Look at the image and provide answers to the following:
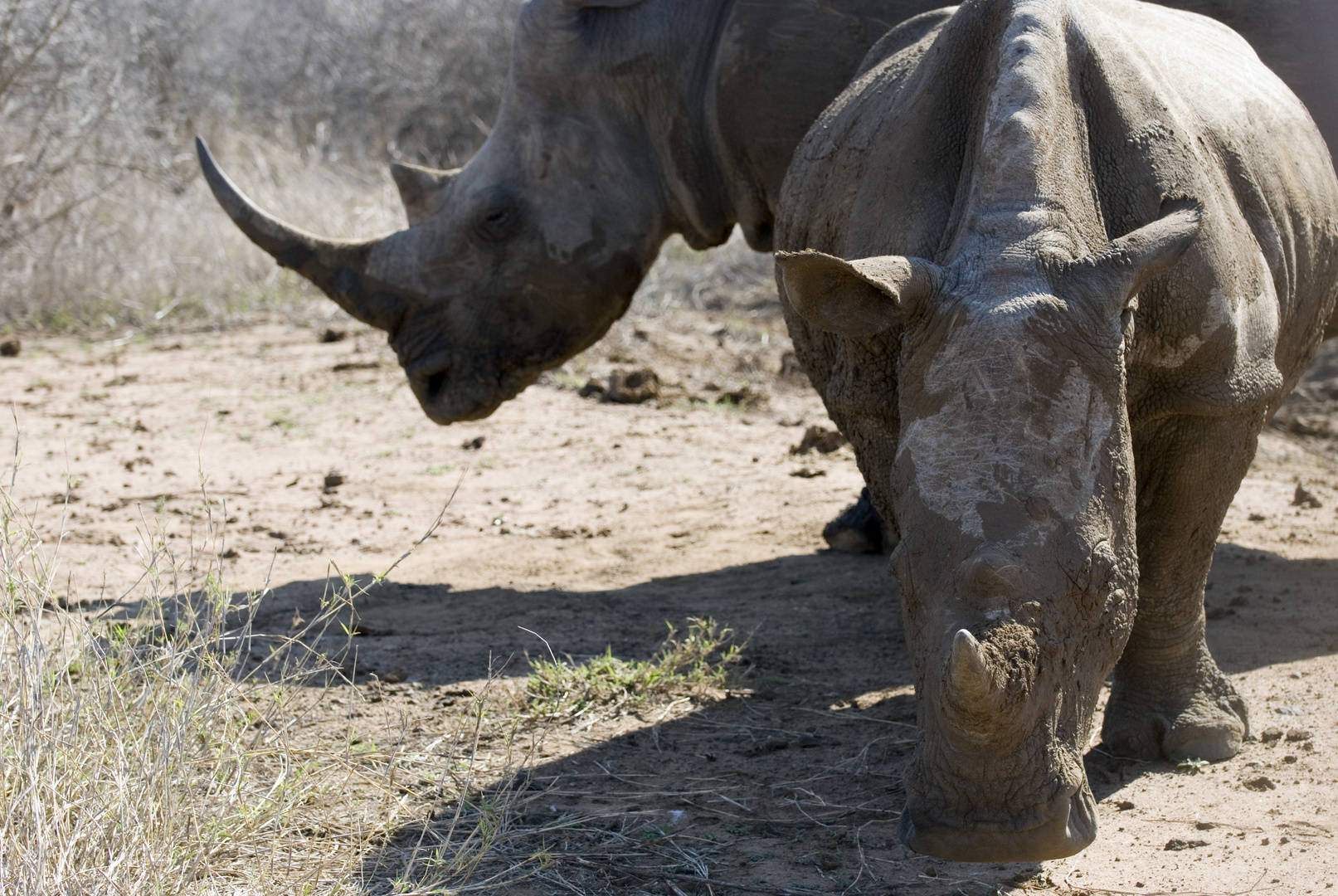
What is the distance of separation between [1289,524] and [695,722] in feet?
10.3

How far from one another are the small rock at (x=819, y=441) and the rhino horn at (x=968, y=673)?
4730mm

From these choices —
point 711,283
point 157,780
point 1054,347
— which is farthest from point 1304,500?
point 711,283

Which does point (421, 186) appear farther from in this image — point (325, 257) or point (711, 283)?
point (711, 283)

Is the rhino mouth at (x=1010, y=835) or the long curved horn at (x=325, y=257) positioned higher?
the long curved horn at (x=325, y=257)

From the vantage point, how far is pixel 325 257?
598 centimetres

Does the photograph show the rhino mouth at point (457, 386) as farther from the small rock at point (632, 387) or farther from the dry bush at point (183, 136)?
the dry bush at point (183, 136)

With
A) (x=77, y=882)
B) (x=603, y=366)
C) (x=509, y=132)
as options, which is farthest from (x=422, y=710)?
(x=603, y=366)

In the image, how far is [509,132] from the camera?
582 centimetres

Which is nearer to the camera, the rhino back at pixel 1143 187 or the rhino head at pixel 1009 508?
the rhino head at pixel 1009 508

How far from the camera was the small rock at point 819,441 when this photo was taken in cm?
720

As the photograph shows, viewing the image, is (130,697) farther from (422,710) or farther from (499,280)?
(499,280)

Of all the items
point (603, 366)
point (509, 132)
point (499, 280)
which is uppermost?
point (509, 132)

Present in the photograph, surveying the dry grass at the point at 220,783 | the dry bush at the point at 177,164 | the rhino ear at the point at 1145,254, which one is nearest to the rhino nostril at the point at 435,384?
the dry grass at the point at 220,783

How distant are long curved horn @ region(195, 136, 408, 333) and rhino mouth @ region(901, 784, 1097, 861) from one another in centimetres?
→ 378
